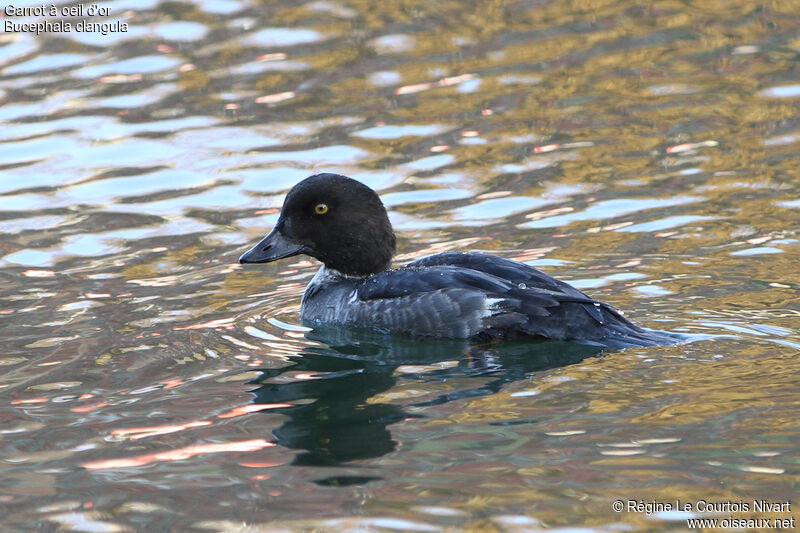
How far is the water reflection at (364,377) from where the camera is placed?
6.40 metres

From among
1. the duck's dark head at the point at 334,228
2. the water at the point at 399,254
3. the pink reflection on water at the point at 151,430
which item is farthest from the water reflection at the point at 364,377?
the duck's dark head at the point at 334,228

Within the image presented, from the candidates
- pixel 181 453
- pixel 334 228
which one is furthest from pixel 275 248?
pixel 181 453

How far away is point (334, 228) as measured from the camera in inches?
350

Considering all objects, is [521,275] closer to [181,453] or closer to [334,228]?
[334,228]

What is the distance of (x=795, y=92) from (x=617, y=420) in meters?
8.27

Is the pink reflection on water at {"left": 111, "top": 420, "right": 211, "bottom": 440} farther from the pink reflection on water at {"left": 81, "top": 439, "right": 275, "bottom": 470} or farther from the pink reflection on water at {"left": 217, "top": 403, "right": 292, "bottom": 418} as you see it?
the pink reflection on water at {"left": 81, "top": 439, "right": 275, "bottom": 470}

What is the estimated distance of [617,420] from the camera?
6.34 metres

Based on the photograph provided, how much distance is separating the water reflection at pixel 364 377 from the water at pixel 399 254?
0.03 m

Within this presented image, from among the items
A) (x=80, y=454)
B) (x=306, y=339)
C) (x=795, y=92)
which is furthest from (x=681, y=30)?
(x=80, y=454)

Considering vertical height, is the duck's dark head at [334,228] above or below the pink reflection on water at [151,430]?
above

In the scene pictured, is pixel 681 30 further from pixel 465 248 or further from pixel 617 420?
pixel 617 420

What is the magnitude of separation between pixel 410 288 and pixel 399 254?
6.28 ft

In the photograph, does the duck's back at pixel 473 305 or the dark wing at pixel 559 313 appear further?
the duck's back at pixel 473 305

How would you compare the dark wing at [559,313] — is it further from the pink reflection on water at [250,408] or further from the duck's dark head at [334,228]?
the pink reflection on water at [250,408]
